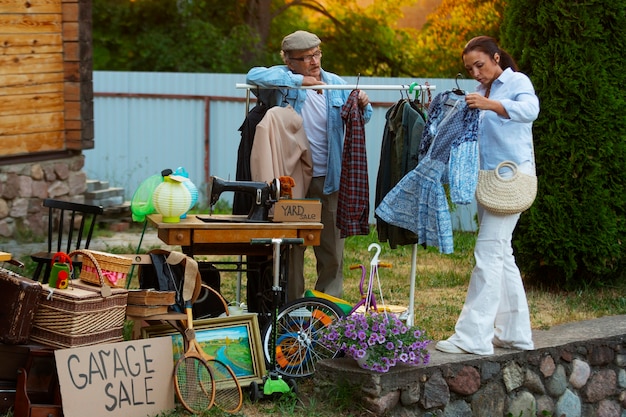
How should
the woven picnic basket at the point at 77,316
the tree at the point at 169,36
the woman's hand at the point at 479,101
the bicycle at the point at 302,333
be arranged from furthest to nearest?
the tree at the point at 169,36 < the bicycle at the point at 302,333 < the woman's hand at the point at 479,101 < the woven picnic basket at the point at 77,316

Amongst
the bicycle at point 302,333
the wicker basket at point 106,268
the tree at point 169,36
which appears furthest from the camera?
the tree at point 169,36

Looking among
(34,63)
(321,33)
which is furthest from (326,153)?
(321,33)

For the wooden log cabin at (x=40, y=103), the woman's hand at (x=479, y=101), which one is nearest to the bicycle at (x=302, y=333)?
the woman's hand at (x=479, y=101)

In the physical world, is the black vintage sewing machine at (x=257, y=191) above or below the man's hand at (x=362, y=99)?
below

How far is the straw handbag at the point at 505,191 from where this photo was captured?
548 centimetres

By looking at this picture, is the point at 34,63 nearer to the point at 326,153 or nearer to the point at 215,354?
the point at 326,153

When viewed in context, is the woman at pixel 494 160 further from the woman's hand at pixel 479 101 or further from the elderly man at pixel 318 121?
the elderly man at pixel 318 121

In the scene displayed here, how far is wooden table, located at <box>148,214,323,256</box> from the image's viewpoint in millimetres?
5480

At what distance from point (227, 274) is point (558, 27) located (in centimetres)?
330

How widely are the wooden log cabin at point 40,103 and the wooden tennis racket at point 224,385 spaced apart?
4.89 meters

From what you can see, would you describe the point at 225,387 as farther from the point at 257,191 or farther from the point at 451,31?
the point at 451,31

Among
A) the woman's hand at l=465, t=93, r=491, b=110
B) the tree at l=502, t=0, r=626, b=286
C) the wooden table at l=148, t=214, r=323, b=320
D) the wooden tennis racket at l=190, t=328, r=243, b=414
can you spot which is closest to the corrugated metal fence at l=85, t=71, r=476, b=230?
the tree at l=502, t=0, r=626, b=286

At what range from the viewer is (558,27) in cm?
757

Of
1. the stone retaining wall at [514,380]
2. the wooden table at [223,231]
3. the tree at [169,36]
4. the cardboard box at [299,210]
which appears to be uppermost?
the tree at [169,36]
